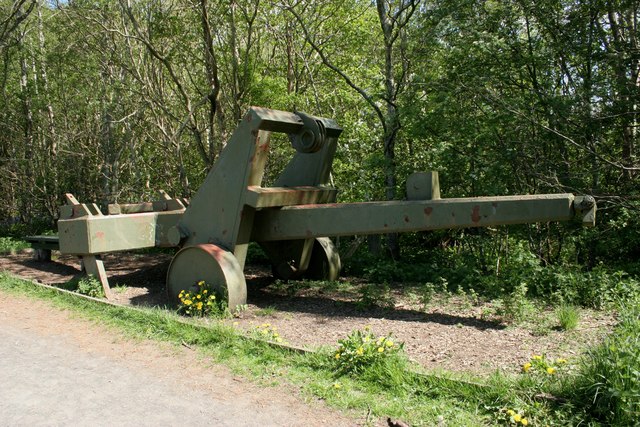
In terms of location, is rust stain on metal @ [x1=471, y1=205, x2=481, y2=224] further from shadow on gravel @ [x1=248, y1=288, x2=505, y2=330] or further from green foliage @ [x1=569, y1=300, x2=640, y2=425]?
green foliage @ [x1=569, y1=300, x2=640, y2=425]

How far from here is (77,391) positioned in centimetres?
449

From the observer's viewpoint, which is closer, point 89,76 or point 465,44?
point 465,44

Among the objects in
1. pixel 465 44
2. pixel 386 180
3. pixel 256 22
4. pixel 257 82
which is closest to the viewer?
pixel 465 44

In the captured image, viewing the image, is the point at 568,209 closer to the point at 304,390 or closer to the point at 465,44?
the point at 304,390

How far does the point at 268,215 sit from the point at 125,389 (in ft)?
9.95

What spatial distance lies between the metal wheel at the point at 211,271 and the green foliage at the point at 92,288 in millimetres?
1230

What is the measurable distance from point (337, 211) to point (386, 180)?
3497 mm

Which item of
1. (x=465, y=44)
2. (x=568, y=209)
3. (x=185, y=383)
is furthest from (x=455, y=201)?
(x=465, y=44)

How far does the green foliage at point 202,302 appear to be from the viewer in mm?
6395

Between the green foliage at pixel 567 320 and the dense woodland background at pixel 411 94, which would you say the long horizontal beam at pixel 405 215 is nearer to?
the green foliage at pixel 567 320

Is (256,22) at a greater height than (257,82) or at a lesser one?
greater

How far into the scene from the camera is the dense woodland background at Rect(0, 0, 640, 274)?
27.3ft

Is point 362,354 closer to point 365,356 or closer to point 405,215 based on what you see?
point 365,356

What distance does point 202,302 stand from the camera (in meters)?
6.47
